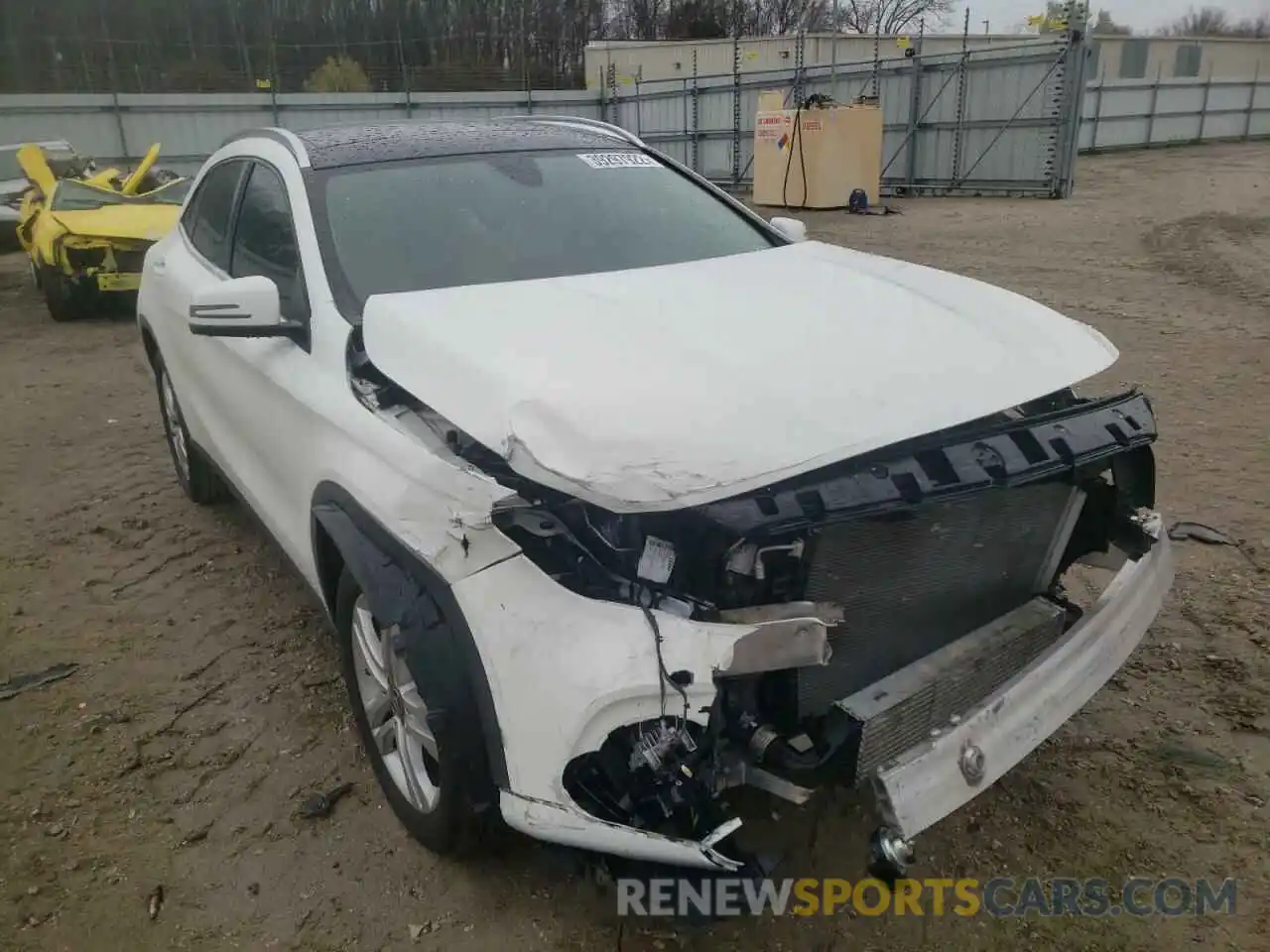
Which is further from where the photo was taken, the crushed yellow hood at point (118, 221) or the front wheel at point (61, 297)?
the front wheel at point (61, 297)

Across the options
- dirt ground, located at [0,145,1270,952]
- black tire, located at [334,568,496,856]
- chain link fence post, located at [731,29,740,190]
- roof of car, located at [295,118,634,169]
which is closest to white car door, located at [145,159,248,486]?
roof of car, located at [295,118,634,169]

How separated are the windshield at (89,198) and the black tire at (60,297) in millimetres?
736

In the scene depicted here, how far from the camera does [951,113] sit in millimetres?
16625

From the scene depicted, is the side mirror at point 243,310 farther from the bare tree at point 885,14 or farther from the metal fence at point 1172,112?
the bare tree at point 885,14

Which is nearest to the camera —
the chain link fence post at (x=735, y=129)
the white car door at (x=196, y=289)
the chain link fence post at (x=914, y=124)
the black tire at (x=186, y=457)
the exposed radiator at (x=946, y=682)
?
the exposed radiator at (x=946, y=682)

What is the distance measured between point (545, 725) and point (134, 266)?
9.44 meters

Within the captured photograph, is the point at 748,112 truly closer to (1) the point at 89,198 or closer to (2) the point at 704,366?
(1) the point at 89,198

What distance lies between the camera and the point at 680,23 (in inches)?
1763

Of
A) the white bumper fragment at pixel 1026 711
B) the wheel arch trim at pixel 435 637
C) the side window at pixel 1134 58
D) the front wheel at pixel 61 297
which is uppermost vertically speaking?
the side window at pixel 1134 58

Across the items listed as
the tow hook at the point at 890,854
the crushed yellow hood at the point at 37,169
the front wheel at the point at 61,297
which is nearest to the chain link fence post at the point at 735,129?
the crushed yellow hood at the point at 37,169

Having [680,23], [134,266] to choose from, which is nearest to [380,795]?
[134,266]

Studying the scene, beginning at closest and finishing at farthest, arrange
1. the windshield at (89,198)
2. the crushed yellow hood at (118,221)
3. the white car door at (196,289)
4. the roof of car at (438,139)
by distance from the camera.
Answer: the roof of car at (438,139) < the white car door at (196,289) < the crushed yellow hood at (118,221) < the windshield at (89,198)

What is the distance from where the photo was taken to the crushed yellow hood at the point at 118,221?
9156mm

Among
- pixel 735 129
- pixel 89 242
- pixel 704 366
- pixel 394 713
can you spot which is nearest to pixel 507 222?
pixel 704 366
